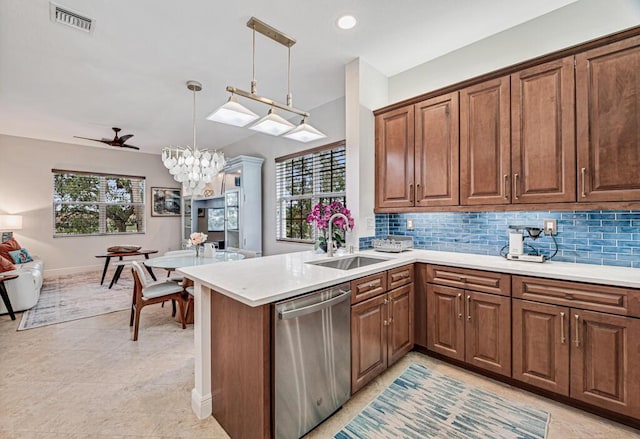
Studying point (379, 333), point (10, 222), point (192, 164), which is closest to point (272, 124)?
point (379, 333)

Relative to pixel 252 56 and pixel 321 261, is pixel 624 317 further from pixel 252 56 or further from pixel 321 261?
pixel 252 56

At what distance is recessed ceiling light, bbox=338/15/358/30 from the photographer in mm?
2371

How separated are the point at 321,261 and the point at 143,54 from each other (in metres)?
2.76

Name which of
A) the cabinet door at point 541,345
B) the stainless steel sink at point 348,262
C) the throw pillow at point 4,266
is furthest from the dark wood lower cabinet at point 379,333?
the throw pillow at point 4,266

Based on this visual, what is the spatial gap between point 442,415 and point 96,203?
796 centimetres

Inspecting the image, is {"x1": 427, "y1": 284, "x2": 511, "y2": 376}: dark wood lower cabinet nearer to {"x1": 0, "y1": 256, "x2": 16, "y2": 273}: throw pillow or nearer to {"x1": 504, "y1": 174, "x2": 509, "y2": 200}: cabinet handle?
{"x1": 504, "y1": 174, "x2": 509, "y2": 200}: cabinet handle

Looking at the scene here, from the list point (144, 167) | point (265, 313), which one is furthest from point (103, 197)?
point (265, 313)

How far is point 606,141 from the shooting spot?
1913 millimetres

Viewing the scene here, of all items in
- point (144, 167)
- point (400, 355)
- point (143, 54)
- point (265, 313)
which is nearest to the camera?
point (265, 313)

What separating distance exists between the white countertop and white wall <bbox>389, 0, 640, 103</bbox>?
5.93 feet

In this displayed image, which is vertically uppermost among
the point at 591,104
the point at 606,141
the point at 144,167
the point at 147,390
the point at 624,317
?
the point at 144,167

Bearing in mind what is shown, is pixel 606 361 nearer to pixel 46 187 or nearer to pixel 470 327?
pixel 470 327

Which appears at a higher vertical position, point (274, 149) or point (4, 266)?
point (274, 149)

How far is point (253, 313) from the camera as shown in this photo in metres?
1.41
